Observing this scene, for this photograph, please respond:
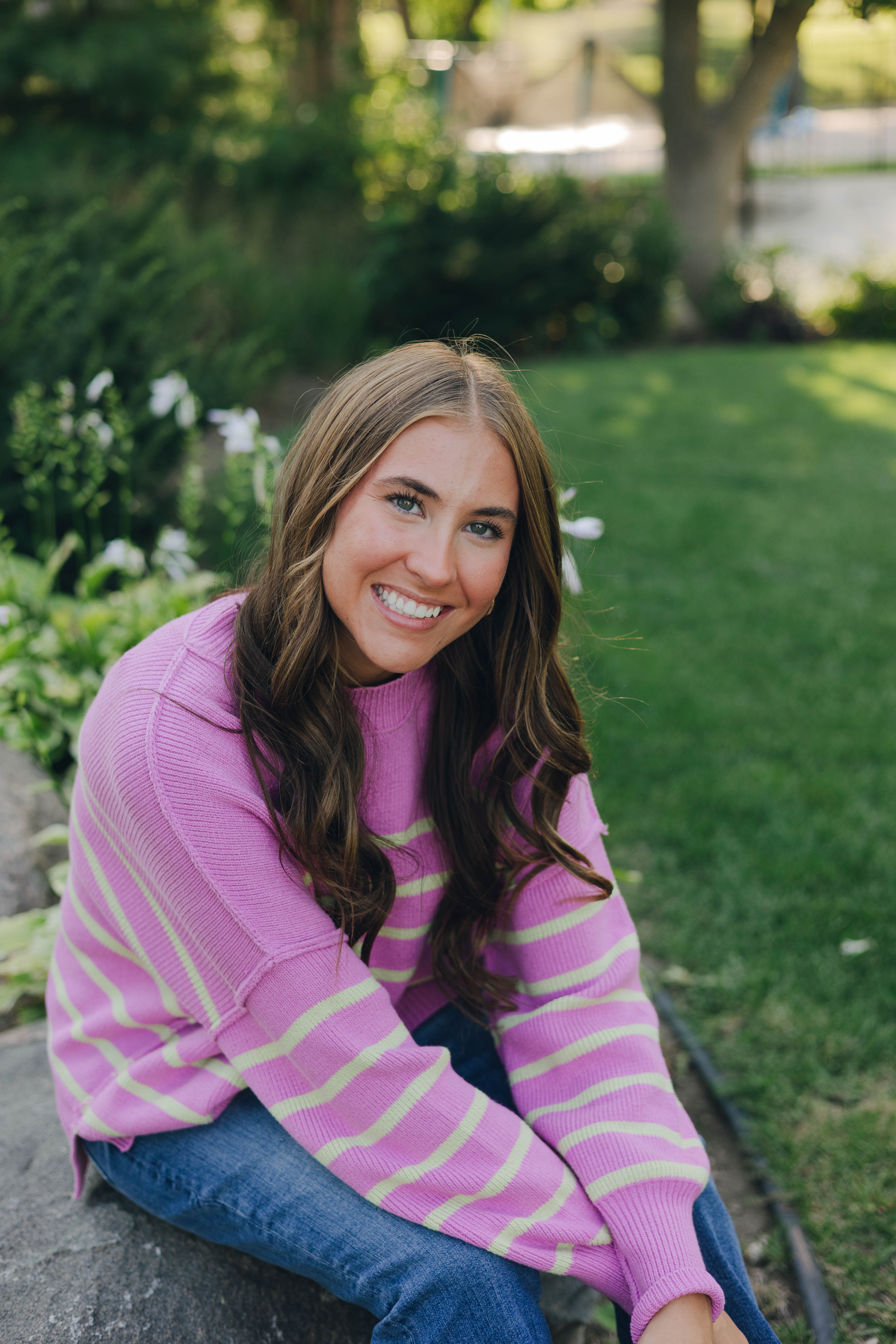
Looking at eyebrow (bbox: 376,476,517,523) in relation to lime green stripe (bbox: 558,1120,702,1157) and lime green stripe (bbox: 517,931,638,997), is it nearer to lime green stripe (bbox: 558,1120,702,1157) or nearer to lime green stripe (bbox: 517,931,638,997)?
lime green stripe (bbox: 517,931,638,997)

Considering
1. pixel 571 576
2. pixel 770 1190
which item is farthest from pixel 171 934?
pixel 770 1190

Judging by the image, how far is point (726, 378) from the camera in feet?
28.2

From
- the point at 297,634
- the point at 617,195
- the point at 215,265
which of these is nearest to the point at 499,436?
the point at 297,634

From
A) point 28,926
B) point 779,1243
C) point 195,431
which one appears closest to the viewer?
point 779,1243

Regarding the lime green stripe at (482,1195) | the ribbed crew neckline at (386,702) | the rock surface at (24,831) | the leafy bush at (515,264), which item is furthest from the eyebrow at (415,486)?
the leafy bush at (515,264)

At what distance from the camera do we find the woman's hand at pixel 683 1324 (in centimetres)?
139

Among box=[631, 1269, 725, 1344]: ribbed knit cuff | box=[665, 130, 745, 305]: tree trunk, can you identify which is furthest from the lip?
box=[665, 130, 745, 305]: tree trunk

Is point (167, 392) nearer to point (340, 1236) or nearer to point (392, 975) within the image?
point (392, 975)

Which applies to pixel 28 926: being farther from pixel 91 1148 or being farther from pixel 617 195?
pixel 617 195

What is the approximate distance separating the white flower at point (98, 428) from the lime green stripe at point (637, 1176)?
1974 millimetres

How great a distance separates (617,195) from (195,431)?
849 centimetres

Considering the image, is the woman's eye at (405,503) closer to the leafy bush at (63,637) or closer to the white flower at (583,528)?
→ the white flower at (583,528)

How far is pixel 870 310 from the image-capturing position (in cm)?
979

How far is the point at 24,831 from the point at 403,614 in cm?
145
